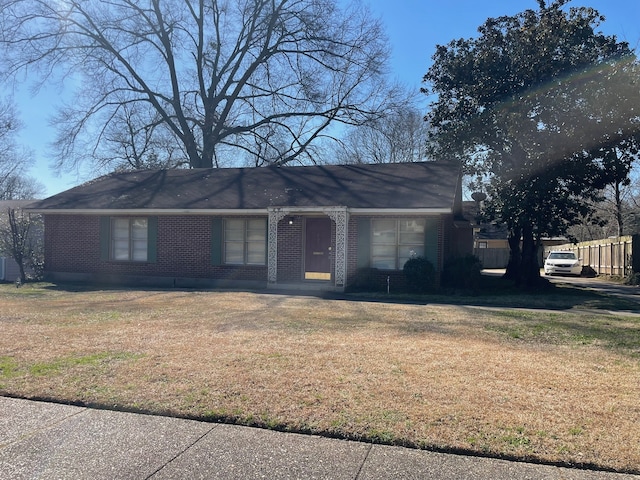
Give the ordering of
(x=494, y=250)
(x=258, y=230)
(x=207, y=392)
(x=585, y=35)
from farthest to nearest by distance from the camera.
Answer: (x=494, y=250), (x=585, y=35), (x=258, y=230), (x=207, y=392)

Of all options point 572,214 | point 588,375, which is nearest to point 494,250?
point 572,214

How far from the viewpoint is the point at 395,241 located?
50.1 feet

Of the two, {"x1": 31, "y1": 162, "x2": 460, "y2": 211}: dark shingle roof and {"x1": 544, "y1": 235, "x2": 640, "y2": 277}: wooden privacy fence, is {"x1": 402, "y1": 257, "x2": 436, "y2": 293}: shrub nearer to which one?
{"x1": 31, "y1": 162, "x2": 460, "y2": 211}: dark shingle roof

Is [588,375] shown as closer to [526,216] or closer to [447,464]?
[447,464]

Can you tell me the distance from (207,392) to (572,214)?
16696mm

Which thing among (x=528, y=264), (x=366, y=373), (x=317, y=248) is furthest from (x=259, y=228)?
(x=366, y=373)

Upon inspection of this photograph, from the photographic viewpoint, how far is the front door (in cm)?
1655

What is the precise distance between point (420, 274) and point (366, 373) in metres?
9.11

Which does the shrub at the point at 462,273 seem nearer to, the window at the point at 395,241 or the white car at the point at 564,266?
the window at the point at 395,241

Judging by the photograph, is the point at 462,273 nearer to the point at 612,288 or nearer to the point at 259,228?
the point at 259,228

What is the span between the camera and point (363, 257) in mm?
15305

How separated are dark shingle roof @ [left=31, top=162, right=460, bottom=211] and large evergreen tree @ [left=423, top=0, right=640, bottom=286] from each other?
2.10 m

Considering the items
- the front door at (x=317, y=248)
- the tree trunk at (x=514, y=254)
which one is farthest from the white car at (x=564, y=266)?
the front door at (x=317, y=248)

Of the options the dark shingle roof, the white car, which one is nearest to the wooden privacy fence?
the white car
